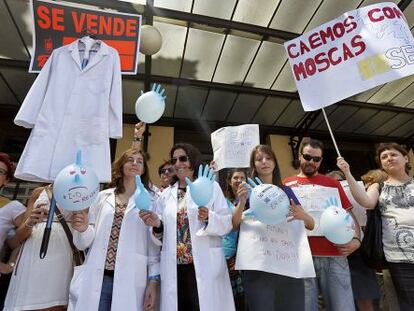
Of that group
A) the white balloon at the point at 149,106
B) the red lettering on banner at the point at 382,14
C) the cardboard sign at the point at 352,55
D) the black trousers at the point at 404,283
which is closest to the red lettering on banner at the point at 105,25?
the white balloon at the point at 149,106

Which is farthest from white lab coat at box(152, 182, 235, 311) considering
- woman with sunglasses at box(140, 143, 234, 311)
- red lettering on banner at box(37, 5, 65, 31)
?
red lettering on banner at box(37, 5, 65, 31)

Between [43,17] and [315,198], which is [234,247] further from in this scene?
[43,17]

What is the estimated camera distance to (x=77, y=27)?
2.21m

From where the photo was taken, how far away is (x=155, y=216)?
1.68m

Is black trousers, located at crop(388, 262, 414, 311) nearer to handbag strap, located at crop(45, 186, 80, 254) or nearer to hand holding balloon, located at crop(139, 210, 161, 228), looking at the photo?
hand holding balloon, located at crop(139, 210, 161, 228)

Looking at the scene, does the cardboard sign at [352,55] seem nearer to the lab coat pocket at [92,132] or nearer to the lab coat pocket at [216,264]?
the lab coat pocket at [216,264]

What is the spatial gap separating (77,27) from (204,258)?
6.50 ft

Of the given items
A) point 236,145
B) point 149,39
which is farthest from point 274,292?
point 149,39

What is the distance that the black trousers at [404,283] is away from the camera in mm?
1810

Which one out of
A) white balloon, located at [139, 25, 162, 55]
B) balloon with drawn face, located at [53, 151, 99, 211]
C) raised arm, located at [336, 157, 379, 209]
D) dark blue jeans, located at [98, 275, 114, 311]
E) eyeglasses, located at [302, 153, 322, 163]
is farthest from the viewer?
white balloon, located at [139, 25, 162, 55]

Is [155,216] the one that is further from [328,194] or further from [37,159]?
[328,194]

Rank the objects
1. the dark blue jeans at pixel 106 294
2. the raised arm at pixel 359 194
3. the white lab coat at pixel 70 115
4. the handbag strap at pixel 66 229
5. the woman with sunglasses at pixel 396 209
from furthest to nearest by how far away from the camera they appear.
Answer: the raised arm at pixel 359 194 → the woman with sunglasses at pixel 396 209 → the handbag strap at pixel 66 229 → the dark blue jeans at pixel 106 294 → the white lab coat at pixel 70 115

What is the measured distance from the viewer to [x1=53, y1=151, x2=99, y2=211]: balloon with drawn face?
4.39 ft

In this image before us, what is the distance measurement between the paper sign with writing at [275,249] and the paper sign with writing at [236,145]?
3.06 feet
